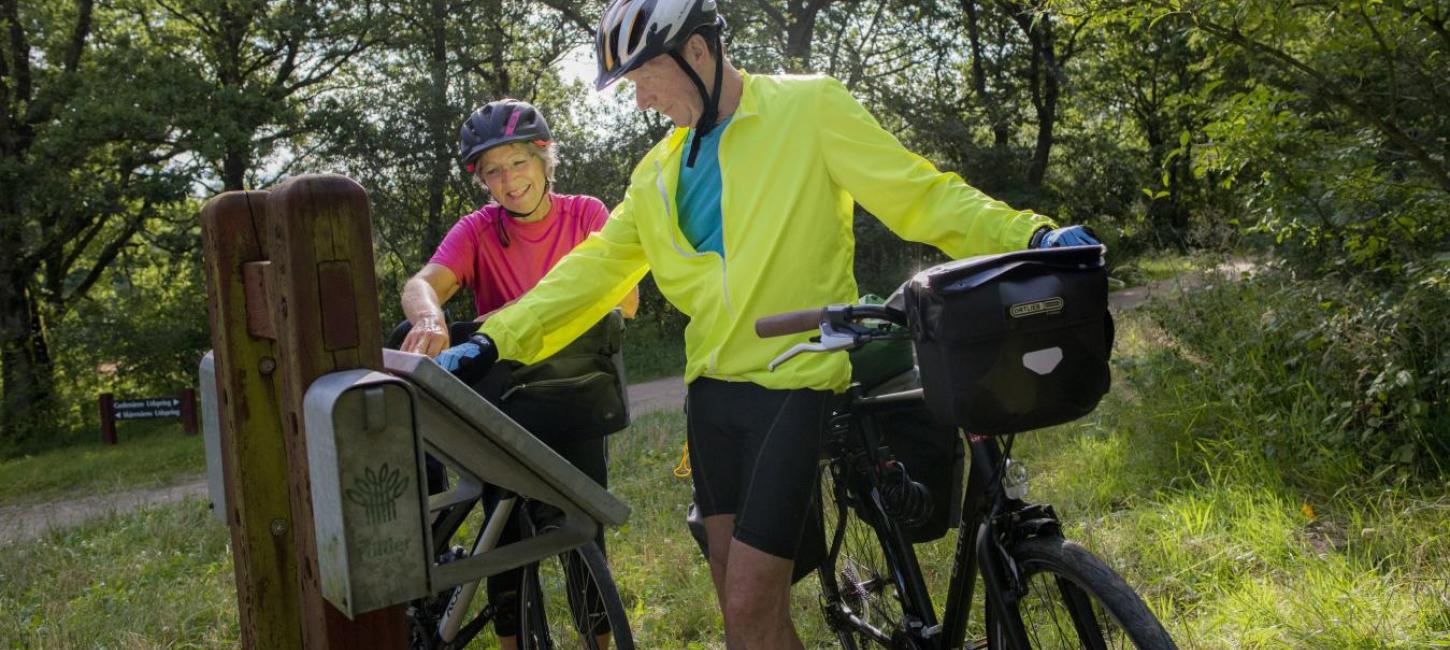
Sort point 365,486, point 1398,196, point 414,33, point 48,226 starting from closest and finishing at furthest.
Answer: point 365,486
point 1398,196
point 48,226
point 414,33

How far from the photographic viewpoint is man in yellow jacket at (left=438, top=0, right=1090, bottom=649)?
251cm

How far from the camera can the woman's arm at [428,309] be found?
2.57 m

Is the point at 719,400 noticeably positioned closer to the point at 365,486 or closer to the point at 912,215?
the point at 912,215

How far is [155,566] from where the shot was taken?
6336 millimetres

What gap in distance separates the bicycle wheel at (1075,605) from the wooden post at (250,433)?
1380 millimetres

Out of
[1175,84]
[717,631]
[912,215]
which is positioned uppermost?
[1175,84]

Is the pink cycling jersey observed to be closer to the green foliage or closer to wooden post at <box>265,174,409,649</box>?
wooden post at <box>265,174,409,649</box>

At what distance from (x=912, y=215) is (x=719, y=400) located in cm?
64

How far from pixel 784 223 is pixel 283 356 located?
1.26 metres

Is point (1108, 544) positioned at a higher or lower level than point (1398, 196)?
lower

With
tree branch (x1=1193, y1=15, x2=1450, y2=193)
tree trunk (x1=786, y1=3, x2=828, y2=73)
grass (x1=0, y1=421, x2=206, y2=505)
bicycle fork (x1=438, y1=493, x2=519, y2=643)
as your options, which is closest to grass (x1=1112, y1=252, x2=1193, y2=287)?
tree branch (x1=1193, y1=15, x2=1450, y2=193)

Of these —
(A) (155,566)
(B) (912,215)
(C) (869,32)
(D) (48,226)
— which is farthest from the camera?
(C) (869,32)

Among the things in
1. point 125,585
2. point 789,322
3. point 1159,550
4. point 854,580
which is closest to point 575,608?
point 854,580

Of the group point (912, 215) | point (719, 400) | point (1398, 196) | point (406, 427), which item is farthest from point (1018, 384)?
point (1398, 196)
